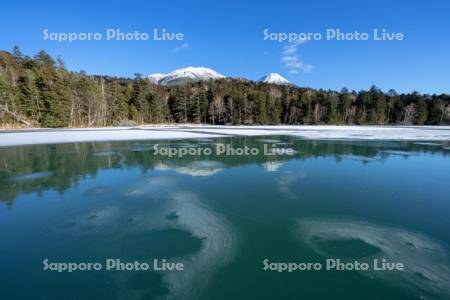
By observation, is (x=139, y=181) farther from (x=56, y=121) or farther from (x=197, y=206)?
(x=56, y=121)

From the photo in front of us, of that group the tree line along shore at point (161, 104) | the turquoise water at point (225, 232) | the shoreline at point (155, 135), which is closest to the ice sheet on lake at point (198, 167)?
the turquoise water at point (225, 232)

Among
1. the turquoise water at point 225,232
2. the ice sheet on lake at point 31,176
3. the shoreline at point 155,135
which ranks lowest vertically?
the turquoise water at point 225,232

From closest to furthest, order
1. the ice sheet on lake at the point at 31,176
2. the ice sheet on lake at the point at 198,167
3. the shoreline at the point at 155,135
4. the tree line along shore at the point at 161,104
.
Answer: the ice sheet on lake at the point at 31,176, the ice sheet on lake at the point at 198,167, the shoreline at the point at 155,135, the tree line along shore at the point at 161,104

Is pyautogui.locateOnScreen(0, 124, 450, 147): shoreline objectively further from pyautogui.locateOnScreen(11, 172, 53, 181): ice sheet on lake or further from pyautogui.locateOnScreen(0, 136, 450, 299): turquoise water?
pyautogui.locateOnScreen(0, 136, 450, 299): turquoise water

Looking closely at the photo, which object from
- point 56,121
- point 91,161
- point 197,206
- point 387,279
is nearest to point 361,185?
point 387,279

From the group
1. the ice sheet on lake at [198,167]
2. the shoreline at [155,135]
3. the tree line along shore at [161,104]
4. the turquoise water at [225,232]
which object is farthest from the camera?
the tree line along shore at [161,104]

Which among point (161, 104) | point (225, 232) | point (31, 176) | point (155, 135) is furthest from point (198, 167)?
point (161, 104)

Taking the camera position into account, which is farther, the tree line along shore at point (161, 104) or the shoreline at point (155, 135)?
the tree line along shore at point (161, 104)

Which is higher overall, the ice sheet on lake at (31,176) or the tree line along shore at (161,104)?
the tree line along shore at (161,104)

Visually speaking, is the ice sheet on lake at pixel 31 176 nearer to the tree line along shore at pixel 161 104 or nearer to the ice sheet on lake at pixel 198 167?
the ice sheet on lake at pixel 198 167

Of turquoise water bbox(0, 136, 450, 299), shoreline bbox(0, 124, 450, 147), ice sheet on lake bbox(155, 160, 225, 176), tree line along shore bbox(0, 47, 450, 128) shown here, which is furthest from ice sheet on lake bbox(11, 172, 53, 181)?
tree line along shore bbox(0, 47, 450, 128)
